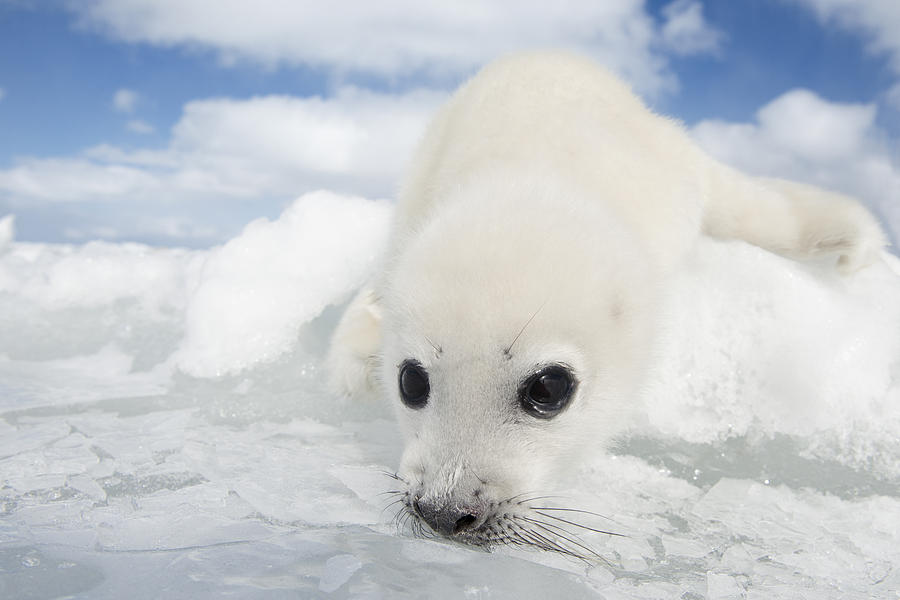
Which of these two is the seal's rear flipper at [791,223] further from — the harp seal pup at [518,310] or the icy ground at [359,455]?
the harp seal pup at [518,310]

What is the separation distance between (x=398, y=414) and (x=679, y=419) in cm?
139

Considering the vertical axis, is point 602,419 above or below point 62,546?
above

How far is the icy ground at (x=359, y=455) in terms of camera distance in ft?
5.76

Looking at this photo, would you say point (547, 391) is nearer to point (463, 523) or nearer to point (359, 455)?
point (463, 523)

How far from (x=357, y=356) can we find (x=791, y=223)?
2.46 meters

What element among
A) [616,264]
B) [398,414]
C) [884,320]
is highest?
[884,320]

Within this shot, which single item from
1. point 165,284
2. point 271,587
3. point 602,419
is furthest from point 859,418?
point 165,284

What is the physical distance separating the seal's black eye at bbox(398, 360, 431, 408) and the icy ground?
0.35 m

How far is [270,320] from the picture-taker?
462 cm

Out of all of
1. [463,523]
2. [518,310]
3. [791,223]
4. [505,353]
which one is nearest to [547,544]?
[463,523]

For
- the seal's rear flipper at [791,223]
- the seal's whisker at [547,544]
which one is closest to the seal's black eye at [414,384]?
the seal's whisker at [547,544]

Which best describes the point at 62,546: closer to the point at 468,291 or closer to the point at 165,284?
the point at 468,291

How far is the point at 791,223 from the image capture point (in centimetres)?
398

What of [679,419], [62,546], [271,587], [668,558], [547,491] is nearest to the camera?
[271,587]
